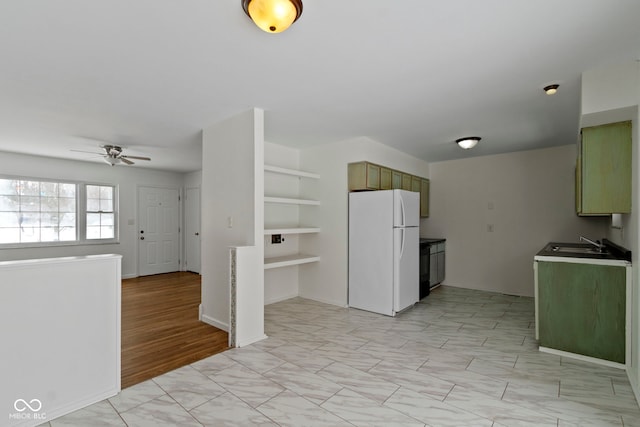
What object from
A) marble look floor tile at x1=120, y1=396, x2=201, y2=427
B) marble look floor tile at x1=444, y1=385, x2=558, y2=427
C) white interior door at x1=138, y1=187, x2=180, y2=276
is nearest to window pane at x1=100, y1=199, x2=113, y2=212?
white interior door at x1=138, y1=187, x2=180, y2=276

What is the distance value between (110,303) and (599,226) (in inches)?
238

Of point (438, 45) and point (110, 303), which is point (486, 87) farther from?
point (110, 303)

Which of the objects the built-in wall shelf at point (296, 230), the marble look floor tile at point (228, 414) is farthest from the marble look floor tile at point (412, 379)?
the built-in wall shelf at point (296, 230)

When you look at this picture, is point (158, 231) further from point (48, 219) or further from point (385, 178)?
point (385, 178)

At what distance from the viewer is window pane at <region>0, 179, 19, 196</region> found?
5.29 meters

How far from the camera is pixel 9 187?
17.5 ft

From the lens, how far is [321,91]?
9.14 ft

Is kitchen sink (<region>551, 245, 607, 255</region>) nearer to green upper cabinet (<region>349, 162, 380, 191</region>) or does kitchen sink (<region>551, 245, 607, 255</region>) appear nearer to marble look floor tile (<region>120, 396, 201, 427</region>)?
green upper cabinet (<region>349, 162, 380, 191</region>)

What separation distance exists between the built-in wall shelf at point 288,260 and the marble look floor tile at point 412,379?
178 cm

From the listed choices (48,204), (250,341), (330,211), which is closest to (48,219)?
(48,204)

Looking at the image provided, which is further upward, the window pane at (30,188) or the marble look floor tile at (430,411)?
the window pane at (30,188)

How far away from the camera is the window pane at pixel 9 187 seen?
529 centimetres

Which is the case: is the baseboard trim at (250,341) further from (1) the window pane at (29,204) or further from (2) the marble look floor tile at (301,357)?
(1) the window pane at (29,204)

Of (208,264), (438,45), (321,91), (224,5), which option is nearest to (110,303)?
(208,264)
